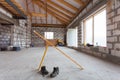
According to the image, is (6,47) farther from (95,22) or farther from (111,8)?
(111,8)

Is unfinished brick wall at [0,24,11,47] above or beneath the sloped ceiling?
beneath

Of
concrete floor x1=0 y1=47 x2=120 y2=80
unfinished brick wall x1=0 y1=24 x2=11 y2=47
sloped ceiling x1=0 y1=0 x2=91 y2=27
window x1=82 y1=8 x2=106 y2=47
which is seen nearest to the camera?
concrete floor x1=0 y1=47 x2=120 y2=80

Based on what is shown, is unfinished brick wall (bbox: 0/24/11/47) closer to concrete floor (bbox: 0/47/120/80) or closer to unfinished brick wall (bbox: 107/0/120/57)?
concrete floor (bbox: 0/47/120/80)

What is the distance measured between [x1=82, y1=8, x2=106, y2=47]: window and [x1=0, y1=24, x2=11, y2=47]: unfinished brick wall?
16.9ft

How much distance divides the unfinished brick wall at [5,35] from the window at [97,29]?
5157 millimetres

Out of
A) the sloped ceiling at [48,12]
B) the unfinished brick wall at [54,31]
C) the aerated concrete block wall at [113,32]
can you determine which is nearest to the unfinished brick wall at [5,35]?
the sloped ceiling at [48,12]

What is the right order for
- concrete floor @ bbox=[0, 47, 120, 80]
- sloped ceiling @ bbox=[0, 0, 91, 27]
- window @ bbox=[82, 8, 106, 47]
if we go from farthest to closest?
1. sloped ceiling @ bbox=[0, 0, 91, 27]
2. window @ bbox=[82, 8, 106, 47]
3. concrete floor @ bbox=[0, 47, 120, 80]

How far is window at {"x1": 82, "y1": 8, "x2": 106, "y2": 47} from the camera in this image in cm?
541

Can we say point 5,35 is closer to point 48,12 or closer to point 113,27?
point 48,12

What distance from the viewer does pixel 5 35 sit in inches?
342

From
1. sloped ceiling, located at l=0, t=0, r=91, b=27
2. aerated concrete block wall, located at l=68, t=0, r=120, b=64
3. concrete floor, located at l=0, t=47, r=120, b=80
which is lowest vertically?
concrete floor, located at l=0, t=47, r=120, b=80

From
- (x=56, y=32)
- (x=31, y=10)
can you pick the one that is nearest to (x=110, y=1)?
(x=31, y=10)

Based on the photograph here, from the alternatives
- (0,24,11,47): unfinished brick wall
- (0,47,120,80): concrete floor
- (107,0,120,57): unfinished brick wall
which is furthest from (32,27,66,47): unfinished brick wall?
(0,47,120,80): concrete floor

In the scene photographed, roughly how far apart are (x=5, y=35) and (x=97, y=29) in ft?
19.9
